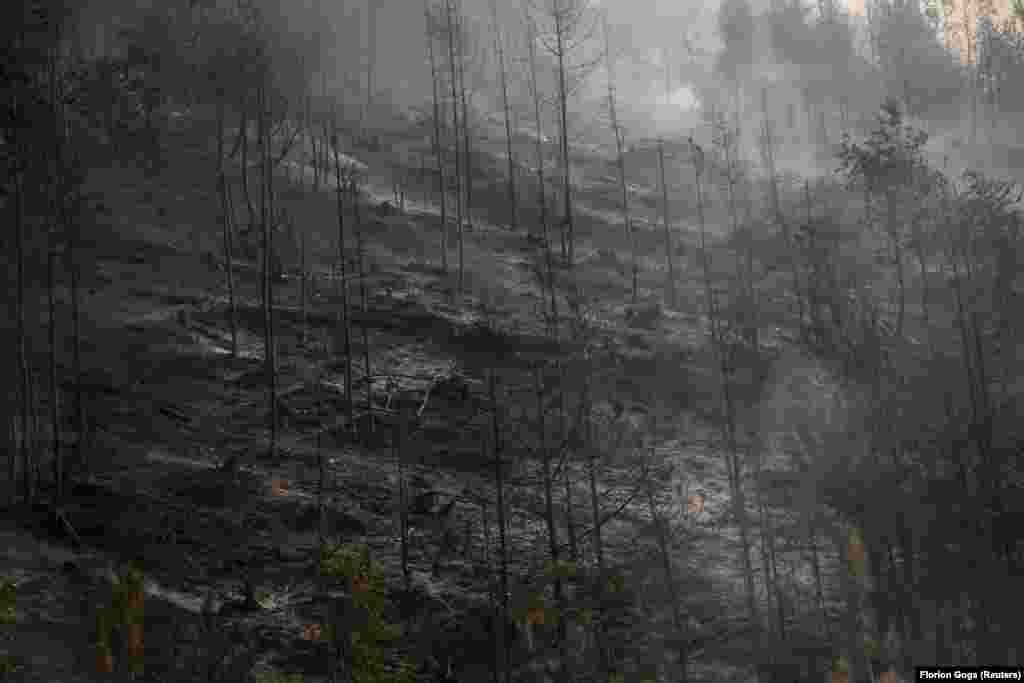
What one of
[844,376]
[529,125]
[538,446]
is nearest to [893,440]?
[844,376]

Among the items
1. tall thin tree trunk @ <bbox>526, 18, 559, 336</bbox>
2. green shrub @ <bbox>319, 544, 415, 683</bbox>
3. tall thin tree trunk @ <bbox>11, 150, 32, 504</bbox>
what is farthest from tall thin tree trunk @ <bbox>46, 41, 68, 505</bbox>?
tall thin tree trunk @ <bbox>526, 18, 559, 336</bbox>

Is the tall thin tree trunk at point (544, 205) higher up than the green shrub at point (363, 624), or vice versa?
the tall thin tree trunk at point (544, 205)

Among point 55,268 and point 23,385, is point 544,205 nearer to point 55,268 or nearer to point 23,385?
point 55,268

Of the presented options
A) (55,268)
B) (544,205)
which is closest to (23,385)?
(55,268)

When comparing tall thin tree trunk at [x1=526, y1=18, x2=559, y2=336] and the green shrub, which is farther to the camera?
tall thin tree trunk at [x1=526, y1=18, x2=559, y2=336]

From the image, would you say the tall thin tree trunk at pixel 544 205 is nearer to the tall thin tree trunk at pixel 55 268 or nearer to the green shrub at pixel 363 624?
the green shrub at pixel 363 624

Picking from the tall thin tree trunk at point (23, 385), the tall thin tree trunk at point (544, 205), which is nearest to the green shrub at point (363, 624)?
the tall thin tree trunk at point (23, 385)

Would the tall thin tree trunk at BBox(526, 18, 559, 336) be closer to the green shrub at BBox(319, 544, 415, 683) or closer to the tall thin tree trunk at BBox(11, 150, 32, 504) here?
the green shrub at BBox(319, 544, 415, 683)

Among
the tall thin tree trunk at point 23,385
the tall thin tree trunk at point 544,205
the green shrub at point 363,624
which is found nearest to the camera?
the green shrub at point 363,624

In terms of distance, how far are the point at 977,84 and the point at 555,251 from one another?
151ft

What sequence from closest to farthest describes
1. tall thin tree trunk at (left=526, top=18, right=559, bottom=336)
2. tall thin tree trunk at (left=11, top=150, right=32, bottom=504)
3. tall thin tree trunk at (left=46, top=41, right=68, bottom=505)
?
tall thin tree trunk at (left=11, top=150, right=32, bottom=504)
tall thin tree trunk at (left=46, top=41, right=68, bottom=505)
tall thin tree trunk at (left=526, top=18, right=559, bottom=336)

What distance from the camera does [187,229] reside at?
109ft

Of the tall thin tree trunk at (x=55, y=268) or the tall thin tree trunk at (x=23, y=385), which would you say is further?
the tall thin tree trunk at (x=55, y=268)

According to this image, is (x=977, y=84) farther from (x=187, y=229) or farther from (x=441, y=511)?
(x=441, y=511)
